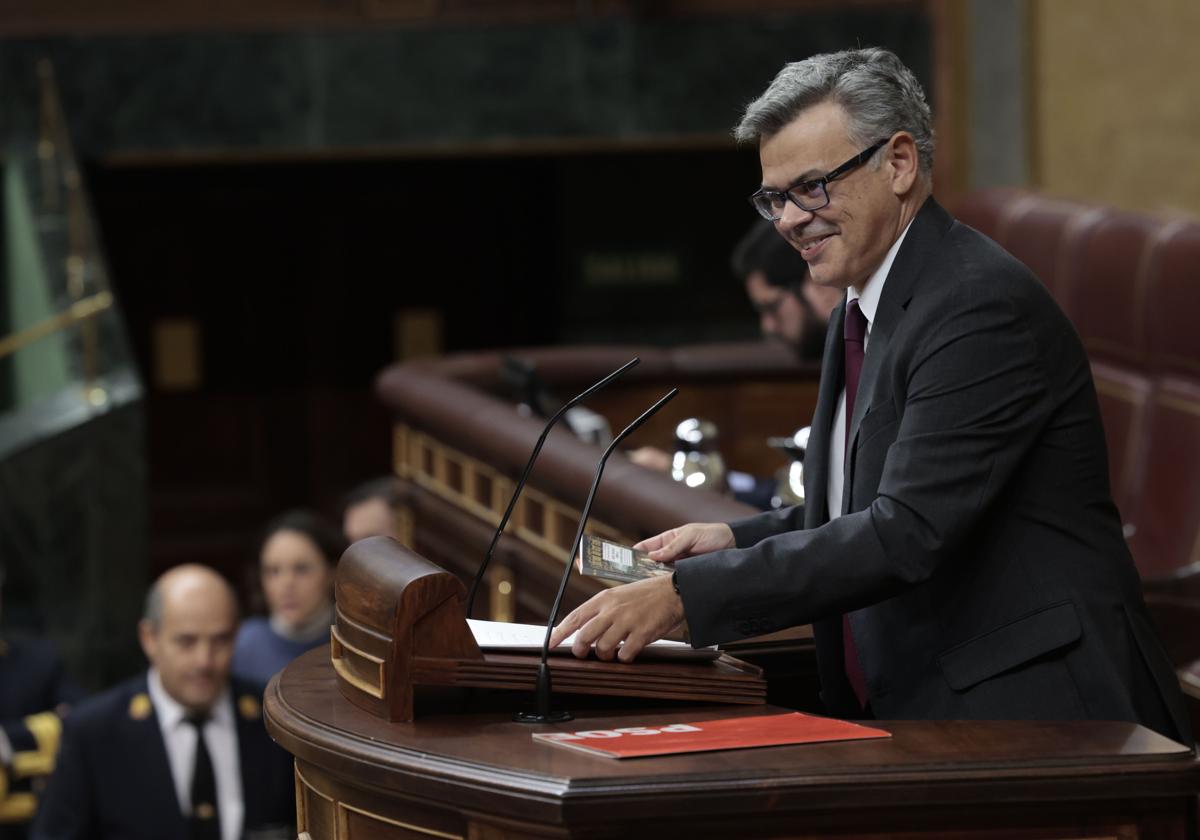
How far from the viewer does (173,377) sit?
10523 millimetres

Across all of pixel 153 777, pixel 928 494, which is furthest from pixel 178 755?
pixel 928 494

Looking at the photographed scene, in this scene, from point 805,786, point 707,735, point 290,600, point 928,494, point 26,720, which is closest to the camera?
point 805,786

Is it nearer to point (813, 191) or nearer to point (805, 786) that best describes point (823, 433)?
point (813, 191)

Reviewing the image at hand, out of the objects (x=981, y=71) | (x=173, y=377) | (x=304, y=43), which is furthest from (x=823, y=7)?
(x=173, y=377)

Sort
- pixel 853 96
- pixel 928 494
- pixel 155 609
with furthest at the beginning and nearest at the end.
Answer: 1. pixel 155 609
2. pixel 853 96
3. pixel 928 494

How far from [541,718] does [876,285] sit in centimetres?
70

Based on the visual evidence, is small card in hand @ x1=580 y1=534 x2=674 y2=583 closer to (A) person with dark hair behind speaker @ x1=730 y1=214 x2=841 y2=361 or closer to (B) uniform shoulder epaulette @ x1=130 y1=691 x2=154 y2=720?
(A) person with dark hair behind speaker @ x1=730 y1=214 x2=841 y2=361

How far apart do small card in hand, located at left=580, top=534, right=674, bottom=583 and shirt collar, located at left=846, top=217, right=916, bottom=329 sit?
16.1 inches

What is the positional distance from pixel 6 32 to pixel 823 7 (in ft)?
11.4

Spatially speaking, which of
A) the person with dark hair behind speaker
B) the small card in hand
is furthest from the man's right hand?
the person with dark hair behind speaker

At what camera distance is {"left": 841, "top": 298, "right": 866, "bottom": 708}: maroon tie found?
249 centimetres

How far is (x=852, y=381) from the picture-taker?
8.27 feet

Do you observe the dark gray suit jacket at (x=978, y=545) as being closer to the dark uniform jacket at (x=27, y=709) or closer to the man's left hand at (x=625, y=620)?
the man's left hand at (x=625, y=620)

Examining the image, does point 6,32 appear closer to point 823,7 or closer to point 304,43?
point 304,43
